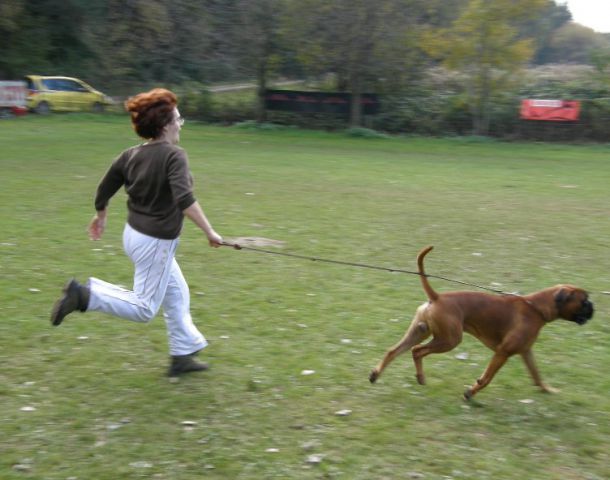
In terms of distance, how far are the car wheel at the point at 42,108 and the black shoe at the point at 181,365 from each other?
25649mm

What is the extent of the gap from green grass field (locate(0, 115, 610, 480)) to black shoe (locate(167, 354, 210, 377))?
8 centimetres

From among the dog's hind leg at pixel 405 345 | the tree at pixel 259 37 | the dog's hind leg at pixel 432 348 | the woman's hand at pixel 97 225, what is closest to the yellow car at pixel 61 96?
the tree at pixel 259 37

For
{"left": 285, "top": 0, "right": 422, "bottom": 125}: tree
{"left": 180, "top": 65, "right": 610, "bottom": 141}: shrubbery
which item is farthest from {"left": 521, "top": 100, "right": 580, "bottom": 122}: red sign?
{"left": 285, "top": 0, "right": 422, "bottom": 125}: tree

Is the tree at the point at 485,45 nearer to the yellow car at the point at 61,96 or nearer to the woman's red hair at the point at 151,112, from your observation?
the yellow car at the point at 61,96

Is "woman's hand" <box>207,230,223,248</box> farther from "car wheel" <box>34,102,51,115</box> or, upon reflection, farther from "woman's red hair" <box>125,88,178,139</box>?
"car wheel" <box>34,102,51,115</box>

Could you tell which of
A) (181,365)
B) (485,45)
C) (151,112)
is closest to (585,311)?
(181,365)

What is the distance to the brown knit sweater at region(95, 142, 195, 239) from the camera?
4730mm

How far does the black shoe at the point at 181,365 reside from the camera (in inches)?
206

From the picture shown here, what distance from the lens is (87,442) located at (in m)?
4.26

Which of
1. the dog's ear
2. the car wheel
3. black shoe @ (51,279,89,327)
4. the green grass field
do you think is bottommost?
the green grass field

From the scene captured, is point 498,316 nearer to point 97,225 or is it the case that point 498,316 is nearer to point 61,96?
point 97,225

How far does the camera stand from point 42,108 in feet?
93.8

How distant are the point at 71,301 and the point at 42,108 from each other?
25868 mm

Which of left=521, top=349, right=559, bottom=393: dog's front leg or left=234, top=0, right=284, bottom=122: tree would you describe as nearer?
left=521, top=349, right=559, bottom=393: dog's front leg
